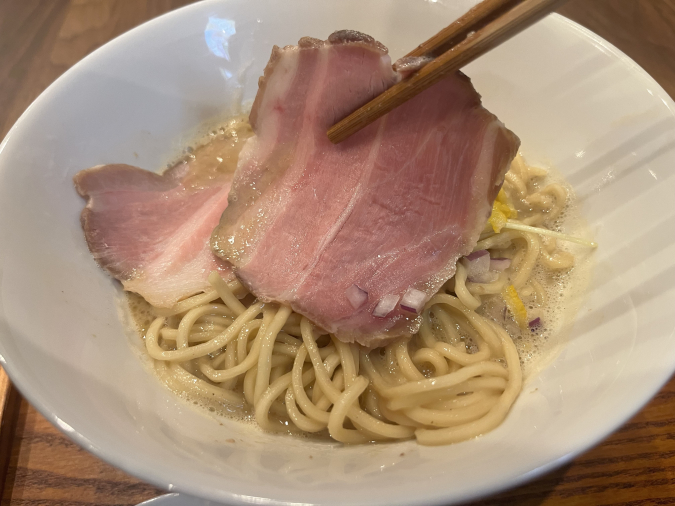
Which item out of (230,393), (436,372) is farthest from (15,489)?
(436,372)

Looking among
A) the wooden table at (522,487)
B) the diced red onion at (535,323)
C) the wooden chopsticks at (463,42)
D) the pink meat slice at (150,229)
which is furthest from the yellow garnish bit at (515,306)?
the pink meat slice at (150,229)

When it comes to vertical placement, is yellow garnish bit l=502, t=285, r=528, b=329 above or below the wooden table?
above

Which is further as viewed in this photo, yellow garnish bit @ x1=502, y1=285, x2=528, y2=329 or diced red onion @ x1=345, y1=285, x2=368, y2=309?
yellow garnish bit @ x1=502, y1=285, x2=528, y2=329

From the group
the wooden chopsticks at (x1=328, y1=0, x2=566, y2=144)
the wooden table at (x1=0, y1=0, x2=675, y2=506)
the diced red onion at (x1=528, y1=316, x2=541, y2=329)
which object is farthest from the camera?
the diced red onion at (x1=528, y1=316, x2=541, y2=329)

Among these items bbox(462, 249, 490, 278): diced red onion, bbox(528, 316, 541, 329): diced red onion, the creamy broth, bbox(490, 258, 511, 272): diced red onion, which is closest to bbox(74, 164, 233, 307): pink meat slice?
the creamy broth

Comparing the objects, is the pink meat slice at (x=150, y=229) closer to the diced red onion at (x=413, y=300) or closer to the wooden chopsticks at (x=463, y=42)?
the diced red onion at (x=413, y=300)

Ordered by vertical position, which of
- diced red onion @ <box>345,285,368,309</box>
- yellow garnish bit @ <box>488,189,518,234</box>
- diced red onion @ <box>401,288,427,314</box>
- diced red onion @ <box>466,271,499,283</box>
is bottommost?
diced red onion @ <box>345,285,368,309</box>

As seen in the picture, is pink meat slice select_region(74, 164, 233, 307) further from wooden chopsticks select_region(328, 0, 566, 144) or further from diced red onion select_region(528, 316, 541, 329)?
diced red onion select_region(528, 316, 541, 329)

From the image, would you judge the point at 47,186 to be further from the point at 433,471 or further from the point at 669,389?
the point at 669,389
